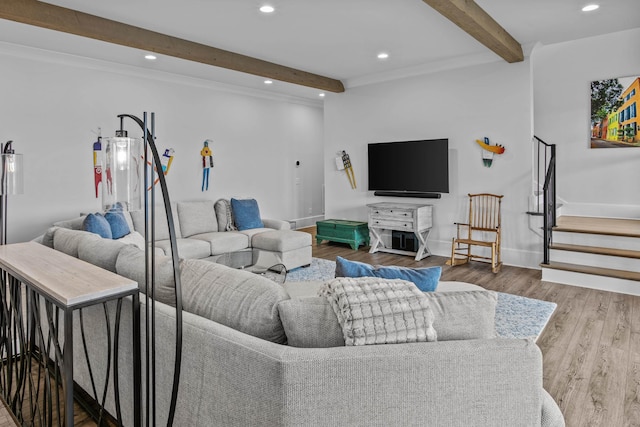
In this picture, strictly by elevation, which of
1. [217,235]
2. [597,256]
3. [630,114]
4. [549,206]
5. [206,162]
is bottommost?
[597,256]

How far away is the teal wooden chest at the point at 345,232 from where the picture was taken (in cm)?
633

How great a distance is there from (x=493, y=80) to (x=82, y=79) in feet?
16.3

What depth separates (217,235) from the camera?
16.6 feet

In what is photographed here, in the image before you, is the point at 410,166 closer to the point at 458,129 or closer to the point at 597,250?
the point at 458,129

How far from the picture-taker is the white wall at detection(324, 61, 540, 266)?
5.11 m

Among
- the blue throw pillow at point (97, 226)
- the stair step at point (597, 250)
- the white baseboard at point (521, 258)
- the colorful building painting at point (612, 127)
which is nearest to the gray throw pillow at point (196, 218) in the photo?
the blue throw pillow at point (97, 226)

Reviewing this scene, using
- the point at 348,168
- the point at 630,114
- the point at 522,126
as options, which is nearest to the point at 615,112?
the point at 630,114

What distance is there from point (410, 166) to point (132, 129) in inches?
149

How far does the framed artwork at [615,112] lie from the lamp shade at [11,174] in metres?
5.97

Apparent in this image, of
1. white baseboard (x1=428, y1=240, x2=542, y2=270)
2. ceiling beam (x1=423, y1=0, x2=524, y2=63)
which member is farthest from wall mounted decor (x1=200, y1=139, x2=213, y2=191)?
white baseboard (x1=428, y1=240, x2=542, y2=270)

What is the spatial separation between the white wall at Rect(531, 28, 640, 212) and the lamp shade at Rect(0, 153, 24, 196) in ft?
17.8

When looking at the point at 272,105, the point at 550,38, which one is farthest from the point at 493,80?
the point at 272,105

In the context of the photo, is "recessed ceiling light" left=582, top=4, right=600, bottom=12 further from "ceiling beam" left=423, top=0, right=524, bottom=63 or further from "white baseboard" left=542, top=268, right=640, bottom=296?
"white baseboard" left=542, top=268, right=640, bottom=296

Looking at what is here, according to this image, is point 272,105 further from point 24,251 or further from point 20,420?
point 20,420
